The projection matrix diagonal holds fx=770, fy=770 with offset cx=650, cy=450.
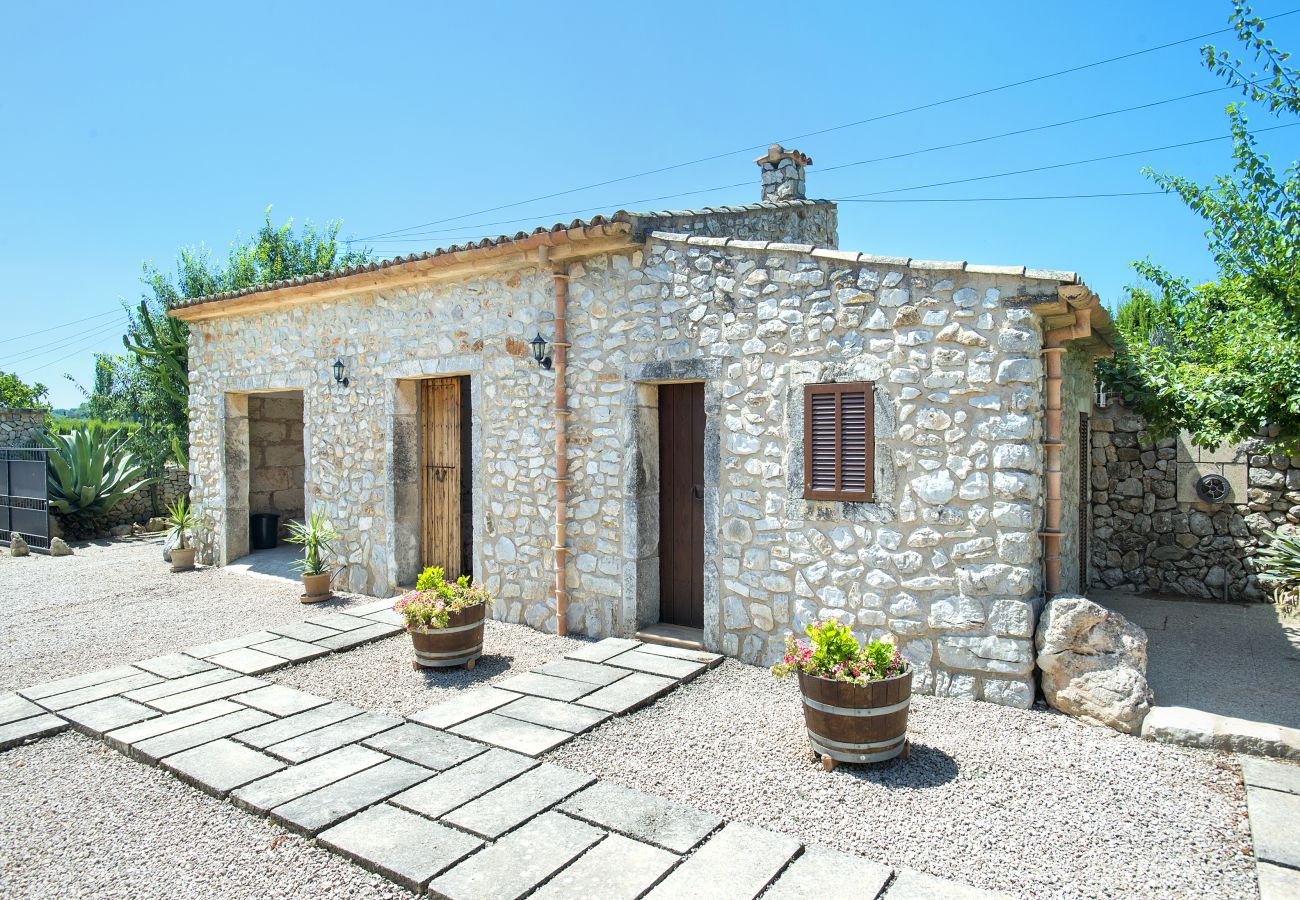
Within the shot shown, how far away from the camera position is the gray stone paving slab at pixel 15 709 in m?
4.86

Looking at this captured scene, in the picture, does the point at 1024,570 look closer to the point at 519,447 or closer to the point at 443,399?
the point at 519,447

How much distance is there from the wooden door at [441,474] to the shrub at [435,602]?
229 centimetres

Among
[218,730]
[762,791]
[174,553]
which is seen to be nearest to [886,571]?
[762,791]

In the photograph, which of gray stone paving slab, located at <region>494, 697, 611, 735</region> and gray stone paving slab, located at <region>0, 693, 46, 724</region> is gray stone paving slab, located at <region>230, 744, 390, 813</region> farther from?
gray stone paving slab, located at <region>0, 693, 46, 724</region>

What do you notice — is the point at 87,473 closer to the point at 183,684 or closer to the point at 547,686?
the point at 183,684

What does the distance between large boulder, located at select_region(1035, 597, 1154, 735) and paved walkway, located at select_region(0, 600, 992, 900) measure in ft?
7.02

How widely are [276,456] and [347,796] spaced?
864 centimetres

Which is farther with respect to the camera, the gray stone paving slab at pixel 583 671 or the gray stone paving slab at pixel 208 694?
the gray stone paving slab at pixel 583 671

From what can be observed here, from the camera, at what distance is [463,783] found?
3881mm

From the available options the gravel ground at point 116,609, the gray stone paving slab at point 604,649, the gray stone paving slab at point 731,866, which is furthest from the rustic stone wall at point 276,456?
the gray stone paving slab at point 731,866

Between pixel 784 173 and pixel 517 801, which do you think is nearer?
pixel 517 801

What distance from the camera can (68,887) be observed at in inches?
123

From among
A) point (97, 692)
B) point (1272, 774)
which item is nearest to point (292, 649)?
point (97, 692)

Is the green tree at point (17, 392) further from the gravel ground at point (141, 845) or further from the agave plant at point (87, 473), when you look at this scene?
the gravel ground at point (141, 845)
